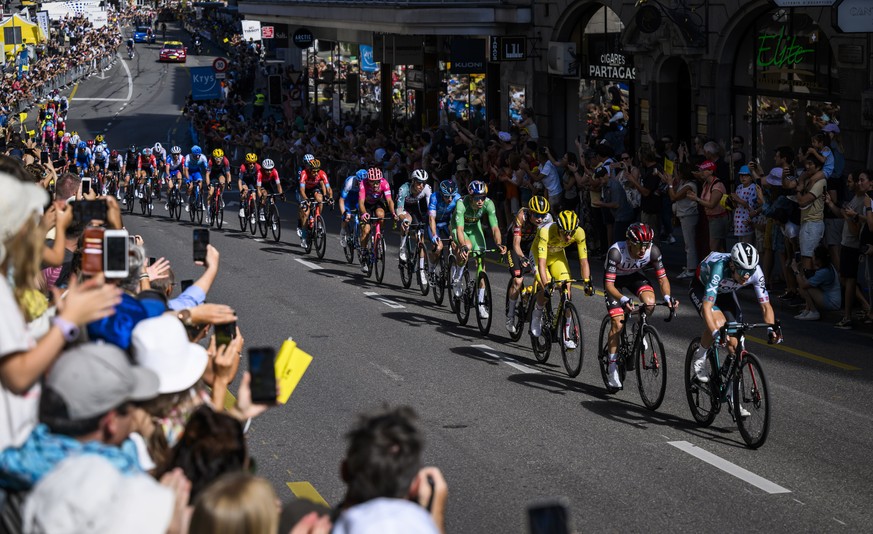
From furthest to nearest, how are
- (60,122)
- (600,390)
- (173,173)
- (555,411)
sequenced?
1. (60,122)
2. (173,173)
3. (600,390)
4. (555,411)

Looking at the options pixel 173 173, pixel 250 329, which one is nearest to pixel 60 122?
pixel 173 173

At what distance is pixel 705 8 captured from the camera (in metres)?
26.7

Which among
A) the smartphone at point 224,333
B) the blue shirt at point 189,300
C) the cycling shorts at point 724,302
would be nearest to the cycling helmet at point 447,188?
the cycling shorts at point 724,302

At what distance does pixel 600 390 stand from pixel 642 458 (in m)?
2.50

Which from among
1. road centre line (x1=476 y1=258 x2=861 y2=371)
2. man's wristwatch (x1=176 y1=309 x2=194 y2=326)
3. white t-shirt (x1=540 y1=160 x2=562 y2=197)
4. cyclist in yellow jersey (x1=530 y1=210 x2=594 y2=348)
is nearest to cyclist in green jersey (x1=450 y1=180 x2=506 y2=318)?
cyclist in yellow jersey (x1=530 y1=210 x2=594 y2=348)

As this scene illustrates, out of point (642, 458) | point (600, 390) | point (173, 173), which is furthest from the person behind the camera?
point (173, 173)

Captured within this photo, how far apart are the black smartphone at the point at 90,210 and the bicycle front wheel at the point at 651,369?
5.63m

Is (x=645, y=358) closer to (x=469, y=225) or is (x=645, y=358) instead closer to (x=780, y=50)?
(x=469, y=225)

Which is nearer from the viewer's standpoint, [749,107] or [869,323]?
[869,323]

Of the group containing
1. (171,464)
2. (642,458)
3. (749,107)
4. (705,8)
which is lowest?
(642,458)

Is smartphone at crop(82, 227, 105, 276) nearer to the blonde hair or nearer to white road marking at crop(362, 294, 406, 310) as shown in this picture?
the blonde hair

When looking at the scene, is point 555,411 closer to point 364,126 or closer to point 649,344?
point 649,344

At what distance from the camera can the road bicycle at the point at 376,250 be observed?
20.0 m

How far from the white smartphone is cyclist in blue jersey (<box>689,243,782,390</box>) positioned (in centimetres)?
589
